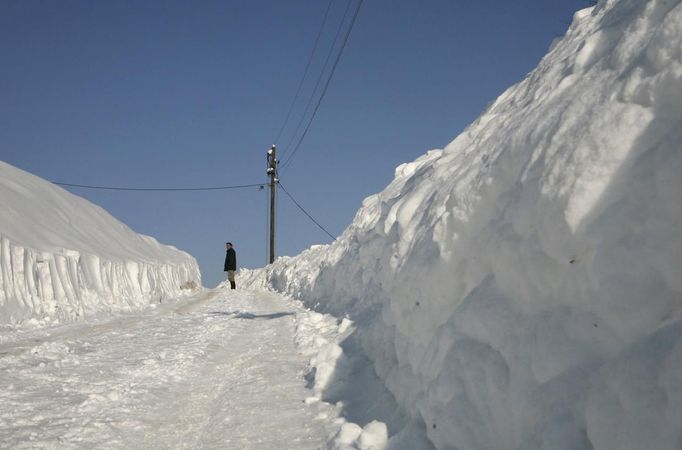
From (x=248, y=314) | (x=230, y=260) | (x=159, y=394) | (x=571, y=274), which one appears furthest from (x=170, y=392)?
(x=230, y=260)

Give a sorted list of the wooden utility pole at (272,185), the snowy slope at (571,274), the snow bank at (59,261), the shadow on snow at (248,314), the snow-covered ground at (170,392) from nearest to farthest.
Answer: the snowy slope at (571,274), the snow-covered ground at (170,392), the shadow on snow at (248,314), the snow bank at (59,261), the wooden utility pole at (272,185)

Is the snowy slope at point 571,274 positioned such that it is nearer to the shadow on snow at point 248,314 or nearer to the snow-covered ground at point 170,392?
the snow-covered ground at point 170,392

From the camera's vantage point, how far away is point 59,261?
12820mm

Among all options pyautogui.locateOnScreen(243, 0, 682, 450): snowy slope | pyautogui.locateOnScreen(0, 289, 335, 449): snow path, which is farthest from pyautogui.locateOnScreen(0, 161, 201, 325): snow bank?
pyautogui.locateOnScreen(243, 0, 682, 450): snowy slope

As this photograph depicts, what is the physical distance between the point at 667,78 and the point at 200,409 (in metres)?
3.96

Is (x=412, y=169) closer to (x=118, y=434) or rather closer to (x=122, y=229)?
(x=118, y=434)

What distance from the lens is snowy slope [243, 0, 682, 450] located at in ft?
6.30

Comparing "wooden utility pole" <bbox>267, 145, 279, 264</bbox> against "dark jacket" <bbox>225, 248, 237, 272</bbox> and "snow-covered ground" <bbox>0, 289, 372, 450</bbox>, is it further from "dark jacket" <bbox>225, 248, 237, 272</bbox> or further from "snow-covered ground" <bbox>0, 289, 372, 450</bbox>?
"snow-covered ground" <bbox>0, 289, 372, 450</bbox>

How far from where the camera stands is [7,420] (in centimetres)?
387

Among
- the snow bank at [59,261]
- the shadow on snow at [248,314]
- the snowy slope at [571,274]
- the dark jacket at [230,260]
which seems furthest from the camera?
the dark jacket at [230,260]

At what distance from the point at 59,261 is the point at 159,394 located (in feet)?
31.7

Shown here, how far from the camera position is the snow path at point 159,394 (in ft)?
12.0

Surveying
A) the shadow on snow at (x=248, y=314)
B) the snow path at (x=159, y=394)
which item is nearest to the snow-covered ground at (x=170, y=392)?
the snow path at (x=159, y=394)

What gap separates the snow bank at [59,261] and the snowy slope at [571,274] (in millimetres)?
9449
